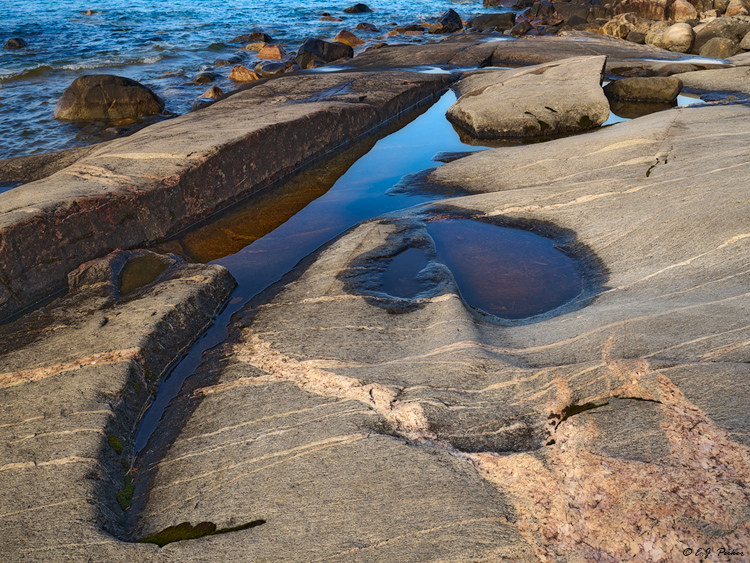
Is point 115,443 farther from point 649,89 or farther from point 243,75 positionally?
point 243,75

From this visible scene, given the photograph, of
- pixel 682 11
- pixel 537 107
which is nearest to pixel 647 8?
pixel 682 11

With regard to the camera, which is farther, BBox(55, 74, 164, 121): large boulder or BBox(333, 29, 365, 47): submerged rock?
BBox(333, 29, 365, 47): submerged rock

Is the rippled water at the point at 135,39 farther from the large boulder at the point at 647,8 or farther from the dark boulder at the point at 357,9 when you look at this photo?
the large boulder at the point at 647,8

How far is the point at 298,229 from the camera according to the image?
268 inches

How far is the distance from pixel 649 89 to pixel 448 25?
47.8 feet

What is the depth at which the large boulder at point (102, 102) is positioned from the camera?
12109 mm

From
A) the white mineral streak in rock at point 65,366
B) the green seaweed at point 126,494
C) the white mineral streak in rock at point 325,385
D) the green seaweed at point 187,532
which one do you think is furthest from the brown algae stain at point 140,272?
the green seaweed at point 187,532

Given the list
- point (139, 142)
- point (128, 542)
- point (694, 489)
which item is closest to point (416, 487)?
point (694, 489)

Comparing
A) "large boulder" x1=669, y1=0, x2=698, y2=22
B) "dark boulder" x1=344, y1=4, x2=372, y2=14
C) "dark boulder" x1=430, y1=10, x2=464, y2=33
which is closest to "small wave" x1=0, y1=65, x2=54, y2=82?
"dark boulder" x1=430, y1=10, x2=464, y2=33

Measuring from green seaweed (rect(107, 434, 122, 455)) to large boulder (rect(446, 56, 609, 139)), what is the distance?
7.90m

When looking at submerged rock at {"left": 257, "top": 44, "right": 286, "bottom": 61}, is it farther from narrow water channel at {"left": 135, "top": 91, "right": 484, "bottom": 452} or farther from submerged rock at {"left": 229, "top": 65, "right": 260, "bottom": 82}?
narrow water channel at {"left": 135, "top": 91, "right": 484, "bottom": 452}

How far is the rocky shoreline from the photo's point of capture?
2562 mm

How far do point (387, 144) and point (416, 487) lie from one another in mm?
7726

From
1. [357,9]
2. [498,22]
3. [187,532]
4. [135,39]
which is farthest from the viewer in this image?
[357,9]
